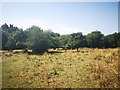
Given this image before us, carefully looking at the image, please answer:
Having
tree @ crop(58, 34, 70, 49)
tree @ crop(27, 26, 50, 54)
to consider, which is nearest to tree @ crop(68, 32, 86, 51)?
tree @ crop(58, 34, 70, 49)

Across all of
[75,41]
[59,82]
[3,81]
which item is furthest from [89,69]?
[75,41]

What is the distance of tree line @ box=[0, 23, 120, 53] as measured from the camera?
123 feet

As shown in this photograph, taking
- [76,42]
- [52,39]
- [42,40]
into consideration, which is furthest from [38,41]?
[76,42]

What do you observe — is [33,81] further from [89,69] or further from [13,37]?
[13,37]

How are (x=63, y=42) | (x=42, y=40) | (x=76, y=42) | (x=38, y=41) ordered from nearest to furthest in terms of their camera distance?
1. (x=38, y=41)
2. (x=42, y=40)
3. (x=76, y=42)
4. (x=63, y=42)

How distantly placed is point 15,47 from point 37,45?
54.8ft

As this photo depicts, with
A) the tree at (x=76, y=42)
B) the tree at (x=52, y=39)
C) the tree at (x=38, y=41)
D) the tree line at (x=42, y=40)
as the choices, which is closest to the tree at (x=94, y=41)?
the tree line at (x=42, y=40)

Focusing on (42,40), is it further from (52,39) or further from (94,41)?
(94,41)

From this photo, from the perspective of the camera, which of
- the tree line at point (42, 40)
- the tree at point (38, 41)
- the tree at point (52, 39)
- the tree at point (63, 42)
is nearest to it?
the tree at point (38, 41)

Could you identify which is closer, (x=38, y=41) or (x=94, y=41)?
(x=38, y=41)

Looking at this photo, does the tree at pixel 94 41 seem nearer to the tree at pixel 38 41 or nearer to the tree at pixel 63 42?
the tree at pixel 63 42

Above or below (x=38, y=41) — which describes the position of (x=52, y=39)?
above

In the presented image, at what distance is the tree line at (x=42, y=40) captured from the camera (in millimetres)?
37375

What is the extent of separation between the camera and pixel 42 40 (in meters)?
37.4
